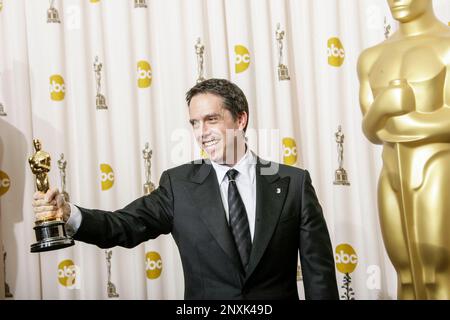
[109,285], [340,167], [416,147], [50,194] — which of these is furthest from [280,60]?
[50,194]

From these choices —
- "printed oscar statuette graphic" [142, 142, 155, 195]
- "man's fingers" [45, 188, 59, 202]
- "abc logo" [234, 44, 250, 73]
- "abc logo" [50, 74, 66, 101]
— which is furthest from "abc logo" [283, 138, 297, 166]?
"man's fingers" [45, 188, 59, 202]

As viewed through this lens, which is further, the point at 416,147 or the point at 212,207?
the point at 416,147

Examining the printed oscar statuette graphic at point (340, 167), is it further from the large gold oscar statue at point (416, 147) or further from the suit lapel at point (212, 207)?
the suit lapel at point (212, 207)

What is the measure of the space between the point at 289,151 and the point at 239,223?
34.2 inches

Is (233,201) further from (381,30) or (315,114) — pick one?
(381,30)

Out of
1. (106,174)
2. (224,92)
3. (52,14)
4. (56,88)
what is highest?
(52,14)

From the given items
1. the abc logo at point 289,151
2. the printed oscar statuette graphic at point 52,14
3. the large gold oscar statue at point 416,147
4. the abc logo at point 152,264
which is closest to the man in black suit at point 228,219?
the large gold oscar statue at point 416,147

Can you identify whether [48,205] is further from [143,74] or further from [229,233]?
[143,74]

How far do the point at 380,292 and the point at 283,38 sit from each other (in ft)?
3.51

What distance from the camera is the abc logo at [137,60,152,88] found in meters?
2.33

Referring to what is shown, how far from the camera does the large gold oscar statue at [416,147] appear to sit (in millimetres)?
1642

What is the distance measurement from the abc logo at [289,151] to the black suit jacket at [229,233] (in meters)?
0.72

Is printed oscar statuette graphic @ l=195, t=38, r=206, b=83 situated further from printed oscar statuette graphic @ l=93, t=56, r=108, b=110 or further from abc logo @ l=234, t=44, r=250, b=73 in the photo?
printed oscar statuette graphic @ l=93, t=56, r=108, b=110

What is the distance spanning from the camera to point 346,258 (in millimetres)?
2287
